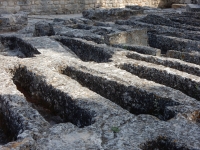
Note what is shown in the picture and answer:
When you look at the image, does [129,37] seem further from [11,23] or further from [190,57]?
[11,23]

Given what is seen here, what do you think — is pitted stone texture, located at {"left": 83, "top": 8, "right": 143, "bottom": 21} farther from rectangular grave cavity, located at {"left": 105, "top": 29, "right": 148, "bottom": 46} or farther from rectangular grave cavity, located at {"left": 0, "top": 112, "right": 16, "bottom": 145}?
rectangular grave cavity, located at {"left": 0, "top": 112, "right": 16, "bottom": 145}

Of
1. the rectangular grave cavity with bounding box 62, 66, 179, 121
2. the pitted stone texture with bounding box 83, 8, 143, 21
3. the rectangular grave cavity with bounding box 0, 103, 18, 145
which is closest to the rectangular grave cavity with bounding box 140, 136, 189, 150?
the rectangular grave cavity with bounding box 62, 66, 179, 121

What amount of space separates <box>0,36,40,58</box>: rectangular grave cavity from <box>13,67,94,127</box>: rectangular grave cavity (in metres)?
1.04

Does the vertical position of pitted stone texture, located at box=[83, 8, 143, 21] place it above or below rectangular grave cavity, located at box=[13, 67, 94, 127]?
above

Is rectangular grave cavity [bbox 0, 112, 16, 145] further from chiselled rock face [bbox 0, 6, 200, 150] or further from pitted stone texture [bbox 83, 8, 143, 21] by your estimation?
pitted stone texture [bbox 83, 8, 143, 21]

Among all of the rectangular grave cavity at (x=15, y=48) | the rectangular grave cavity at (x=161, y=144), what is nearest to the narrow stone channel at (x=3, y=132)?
the rectangular grave cavity at (x=161, y=144)

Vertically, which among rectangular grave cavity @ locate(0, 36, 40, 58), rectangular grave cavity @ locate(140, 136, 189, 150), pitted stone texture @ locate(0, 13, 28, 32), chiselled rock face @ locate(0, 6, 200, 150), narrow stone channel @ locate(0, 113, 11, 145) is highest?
pitted stone texture @ locate(0, 13, 28, 32)

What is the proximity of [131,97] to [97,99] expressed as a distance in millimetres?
469

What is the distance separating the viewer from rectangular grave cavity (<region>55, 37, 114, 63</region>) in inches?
197

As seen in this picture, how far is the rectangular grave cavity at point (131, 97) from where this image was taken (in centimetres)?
309

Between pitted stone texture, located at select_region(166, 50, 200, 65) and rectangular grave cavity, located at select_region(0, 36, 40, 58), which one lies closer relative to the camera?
pitted stone texture, located at select_region(166, 50, 200, 65)

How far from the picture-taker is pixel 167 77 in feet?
12.7

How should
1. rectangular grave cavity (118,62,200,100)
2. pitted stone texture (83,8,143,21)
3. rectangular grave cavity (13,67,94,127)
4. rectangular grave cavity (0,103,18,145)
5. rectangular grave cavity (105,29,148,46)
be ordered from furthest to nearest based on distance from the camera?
1. pitted stone texture (83,8,143,21)
2. rectangular grave cavity (105,29,148,46)
3. rectangular grave cavity (118,62,200,100)
4. rectangular grave cavity (13,67,94,127)
5. rectangular grave cavity (0,103,18,145)

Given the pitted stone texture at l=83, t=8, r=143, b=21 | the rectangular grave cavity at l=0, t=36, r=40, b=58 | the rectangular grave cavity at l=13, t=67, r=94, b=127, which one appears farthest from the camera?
the pitted stone texture at l=83, t=8, r=143, b=21
